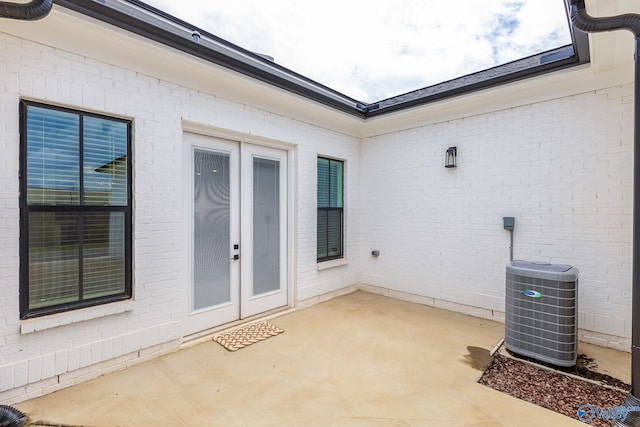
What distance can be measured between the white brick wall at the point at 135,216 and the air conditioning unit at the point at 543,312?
3446 millimetres

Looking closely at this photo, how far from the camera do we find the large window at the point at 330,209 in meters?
5.00

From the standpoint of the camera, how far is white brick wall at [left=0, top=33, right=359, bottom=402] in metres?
2.26

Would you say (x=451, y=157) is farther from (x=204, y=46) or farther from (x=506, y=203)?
(x=204, y=46)

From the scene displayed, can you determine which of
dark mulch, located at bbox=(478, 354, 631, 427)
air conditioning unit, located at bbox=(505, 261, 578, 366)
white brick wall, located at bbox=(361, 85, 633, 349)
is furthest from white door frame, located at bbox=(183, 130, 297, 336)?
air conditioning unit, located at bbox=(505, 261, 578, 366)

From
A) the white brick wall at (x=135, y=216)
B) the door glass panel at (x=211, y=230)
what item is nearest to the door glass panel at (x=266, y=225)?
the door glass panel at (x=211, y=230)

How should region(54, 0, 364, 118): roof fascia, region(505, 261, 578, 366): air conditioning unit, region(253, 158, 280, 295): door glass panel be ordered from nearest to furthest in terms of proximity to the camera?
1. region(54, 0, 364, 118): roof fascia
2. region(505, 261, 578, 366): air conditioning unit
3. region(253, 158, 280, 295): door glass panel

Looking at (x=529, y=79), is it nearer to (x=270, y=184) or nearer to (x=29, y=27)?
(x=270, y=184)

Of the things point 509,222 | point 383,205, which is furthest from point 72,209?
point 509,222

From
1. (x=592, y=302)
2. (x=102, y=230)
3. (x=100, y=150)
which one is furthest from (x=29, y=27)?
(x=592, y=302)

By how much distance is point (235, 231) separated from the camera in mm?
3836

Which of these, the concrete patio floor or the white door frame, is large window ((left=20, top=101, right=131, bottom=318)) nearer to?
the white door frame

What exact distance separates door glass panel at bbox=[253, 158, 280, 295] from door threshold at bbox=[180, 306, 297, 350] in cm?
32

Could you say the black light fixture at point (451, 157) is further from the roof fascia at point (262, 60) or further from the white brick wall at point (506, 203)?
the roof fascia at point (262, 60)

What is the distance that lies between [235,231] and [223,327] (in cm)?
120
